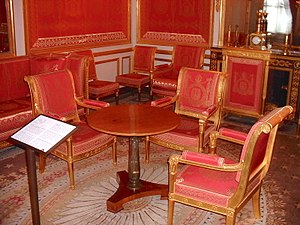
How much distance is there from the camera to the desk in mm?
3188

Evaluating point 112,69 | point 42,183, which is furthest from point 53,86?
point 112,69

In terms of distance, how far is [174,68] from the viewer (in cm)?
639

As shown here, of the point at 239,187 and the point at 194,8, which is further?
the point at 194,8

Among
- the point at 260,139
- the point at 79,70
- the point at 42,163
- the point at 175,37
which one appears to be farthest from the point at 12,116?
the point at 175,37

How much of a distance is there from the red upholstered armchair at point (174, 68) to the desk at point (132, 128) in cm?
222

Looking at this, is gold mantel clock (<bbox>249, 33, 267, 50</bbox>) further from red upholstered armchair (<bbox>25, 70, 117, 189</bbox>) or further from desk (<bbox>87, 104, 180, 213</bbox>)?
red upholstered armchair (<bbox>25, 70, 117, 189</bbox>)

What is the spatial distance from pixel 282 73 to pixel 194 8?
72.9 inches

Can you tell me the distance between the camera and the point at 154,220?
316 centimetres

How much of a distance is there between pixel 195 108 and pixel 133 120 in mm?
959

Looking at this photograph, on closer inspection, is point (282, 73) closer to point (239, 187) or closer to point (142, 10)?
point (142, 10)

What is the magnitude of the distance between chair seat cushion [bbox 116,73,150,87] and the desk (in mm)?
2540

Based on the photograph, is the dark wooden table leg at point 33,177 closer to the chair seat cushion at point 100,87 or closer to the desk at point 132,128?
the desk at point 132,128

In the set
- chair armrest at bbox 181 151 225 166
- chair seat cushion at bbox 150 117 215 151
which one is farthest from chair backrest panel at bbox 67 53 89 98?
chair armrest at bbox 181 151 225 166

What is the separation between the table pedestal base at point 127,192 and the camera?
3.28 meters
